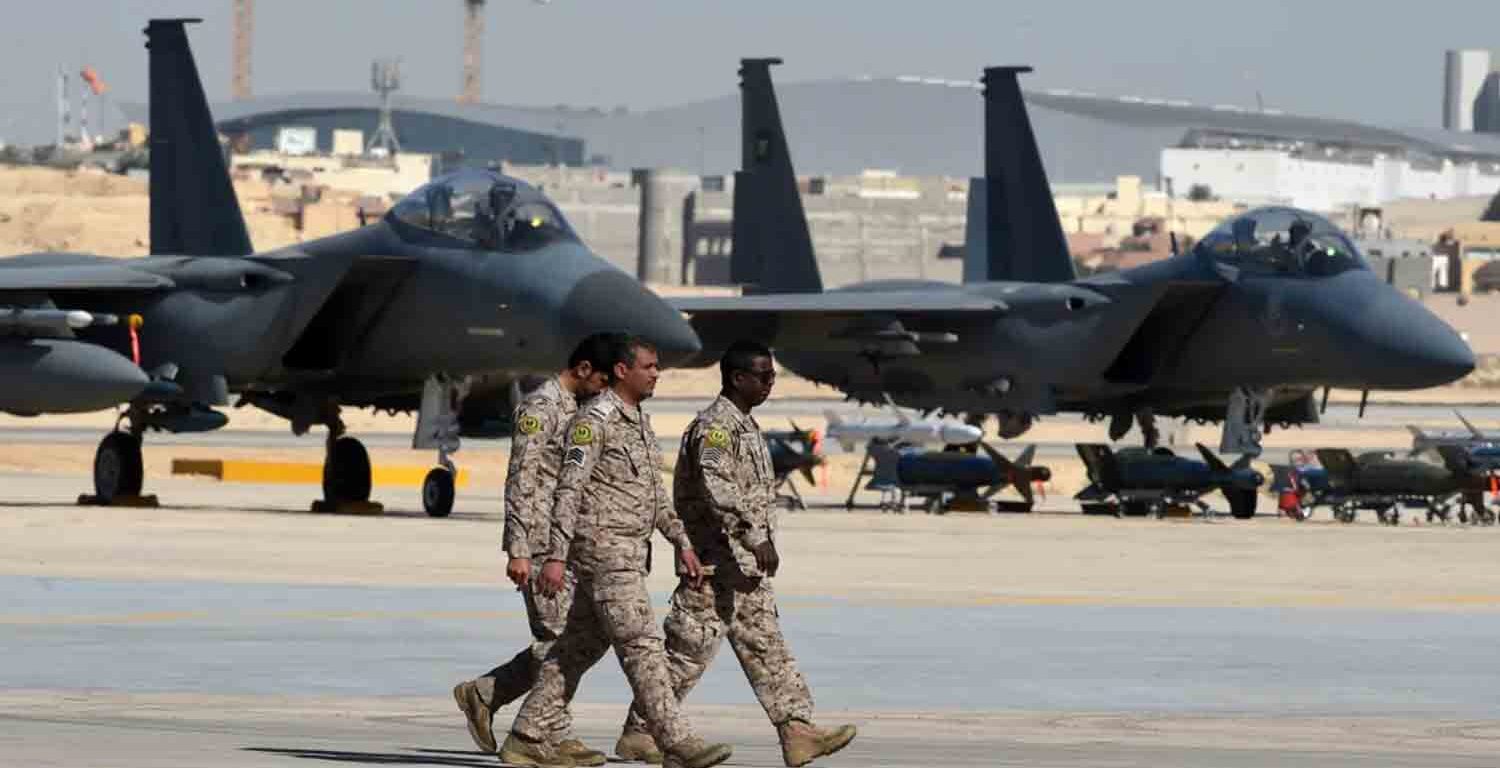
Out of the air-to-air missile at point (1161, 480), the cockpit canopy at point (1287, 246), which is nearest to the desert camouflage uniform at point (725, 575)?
the cockpit canopy at point (1287, 246)

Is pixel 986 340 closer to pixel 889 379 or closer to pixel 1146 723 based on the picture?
pixel 889 379

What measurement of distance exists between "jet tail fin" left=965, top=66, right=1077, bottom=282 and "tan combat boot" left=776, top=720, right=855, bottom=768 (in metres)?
32.0

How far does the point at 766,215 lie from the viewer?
45.6 meters

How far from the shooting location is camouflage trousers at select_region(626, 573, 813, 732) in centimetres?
1288

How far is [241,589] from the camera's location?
22.2m

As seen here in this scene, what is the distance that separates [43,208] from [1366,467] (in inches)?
3447

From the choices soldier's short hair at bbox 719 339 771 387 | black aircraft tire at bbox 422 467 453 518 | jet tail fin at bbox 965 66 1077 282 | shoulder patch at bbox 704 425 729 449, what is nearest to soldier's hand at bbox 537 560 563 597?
shoulder patch at bbox 704 425 729 449

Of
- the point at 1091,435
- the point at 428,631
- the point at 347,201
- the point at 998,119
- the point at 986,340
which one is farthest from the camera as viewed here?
the point at 347,201

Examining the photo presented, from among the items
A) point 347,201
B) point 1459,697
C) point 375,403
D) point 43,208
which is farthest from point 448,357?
point 347,201

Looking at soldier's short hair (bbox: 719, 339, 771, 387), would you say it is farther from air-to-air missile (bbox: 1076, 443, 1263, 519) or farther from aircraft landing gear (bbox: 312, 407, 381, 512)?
air-to-air missile (bbox: 1076, 443, 1263, 519)

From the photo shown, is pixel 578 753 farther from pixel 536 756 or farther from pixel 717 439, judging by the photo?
pixel 717 439

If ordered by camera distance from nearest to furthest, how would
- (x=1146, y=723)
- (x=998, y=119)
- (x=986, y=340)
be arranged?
(x=1146, y=723)
(x=986, y=340)
(x=998, y=119)

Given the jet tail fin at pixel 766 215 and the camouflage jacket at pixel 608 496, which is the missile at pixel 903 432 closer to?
the jet tail fin at pixel 766 215

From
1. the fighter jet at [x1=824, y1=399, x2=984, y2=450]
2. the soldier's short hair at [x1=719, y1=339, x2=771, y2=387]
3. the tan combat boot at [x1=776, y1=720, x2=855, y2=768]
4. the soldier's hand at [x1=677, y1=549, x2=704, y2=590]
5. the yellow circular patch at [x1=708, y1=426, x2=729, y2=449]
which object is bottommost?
the fighter jet at [x1=824, y1=399, x2=984, y2=450]
